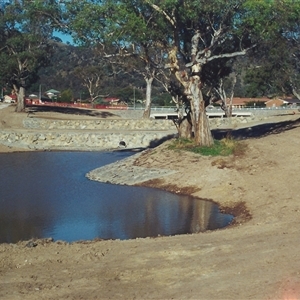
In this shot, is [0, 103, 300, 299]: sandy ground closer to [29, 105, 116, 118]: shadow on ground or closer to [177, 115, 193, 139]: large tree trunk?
[177, 115, 193, 139]: large tree trunk

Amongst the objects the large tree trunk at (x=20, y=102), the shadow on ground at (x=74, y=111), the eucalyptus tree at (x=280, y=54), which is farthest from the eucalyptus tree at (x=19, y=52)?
the eucalyptus tree at (x=280, y=54)

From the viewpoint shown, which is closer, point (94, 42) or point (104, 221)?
point (104, 221)

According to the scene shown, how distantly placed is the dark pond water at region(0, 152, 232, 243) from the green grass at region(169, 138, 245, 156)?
4149 millimetres

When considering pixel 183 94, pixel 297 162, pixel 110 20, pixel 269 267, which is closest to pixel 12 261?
pixel 269 267

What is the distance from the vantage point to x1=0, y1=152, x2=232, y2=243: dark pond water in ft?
50.4

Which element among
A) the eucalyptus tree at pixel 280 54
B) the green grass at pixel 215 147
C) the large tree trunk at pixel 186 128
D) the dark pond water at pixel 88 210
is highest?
the eucalyptus tree at pixel 280 54

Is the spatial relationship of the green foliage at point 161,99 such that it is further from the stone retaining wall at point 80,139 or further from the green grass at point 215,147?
the green grass at point 215,147

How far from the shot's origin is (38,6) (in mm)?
25766

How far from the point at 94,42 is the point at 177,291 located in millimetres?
19024

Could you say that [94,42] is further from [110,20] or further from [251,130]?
Answer: [251,130]

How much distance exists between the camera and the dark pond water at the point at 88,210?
15352 millimetres

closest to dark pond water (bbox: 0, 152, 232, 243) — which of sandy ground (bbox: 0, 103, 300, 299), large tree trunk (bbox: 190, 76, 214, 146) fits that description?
sandy ground (bbox: 0, 103, 300, 299)

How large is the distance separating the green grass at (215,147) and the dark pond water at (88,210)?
13.6 feet

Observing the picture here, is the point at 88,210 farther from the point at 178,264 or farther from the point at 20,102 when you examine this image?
the point at 20,102
